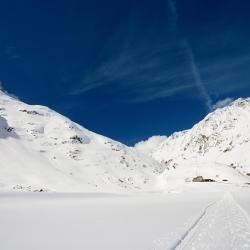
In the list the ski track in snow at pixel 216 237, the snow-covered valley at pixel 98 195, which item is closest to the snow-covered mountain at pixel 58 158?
the snow-covered valley at pixel 98 195

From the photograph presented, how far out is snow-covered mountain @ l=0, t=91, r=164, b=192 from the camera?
103438 millimetres

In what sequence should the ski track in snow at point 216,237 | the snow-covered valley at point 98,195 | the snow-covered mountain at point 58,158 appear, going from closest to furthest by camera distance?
the ski track in snow at point 216,237 < the snow-covered valley at point 98,195 < the snow-covered mountain at point 58,158

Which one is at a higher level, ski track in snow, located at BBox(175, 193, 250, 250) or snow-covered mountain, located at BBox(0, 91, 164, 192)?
snow-covered mountain, located at BBox(0, 91, 164, 192)

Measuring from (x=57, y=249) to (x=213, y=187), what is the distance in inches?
4444

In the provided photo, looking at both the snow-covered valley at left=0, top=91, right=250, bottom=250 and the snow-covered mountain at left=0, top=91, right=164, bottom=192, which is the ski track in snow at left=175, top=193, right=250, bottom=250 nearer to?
the snow-covered valley at left=0, top=91, right=250, bottom=250

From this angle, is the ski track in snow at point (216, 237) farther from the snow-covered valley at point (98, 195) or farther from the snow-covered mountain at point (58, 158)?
the snow-covered mountain at point (58, 158)

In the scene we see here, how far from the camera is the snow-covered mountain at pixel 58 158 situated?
103438 millimetres

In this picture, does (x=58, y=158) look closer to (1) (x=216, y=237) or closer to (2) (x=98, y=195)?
(2) (x=98, y=195)

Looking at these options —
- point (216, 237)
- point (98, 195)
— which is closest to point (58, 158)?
point (98, 195)

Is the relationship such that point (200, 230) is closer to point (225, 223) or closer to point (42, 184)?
→ point (225, 223)

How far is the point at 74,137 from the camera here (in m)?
151

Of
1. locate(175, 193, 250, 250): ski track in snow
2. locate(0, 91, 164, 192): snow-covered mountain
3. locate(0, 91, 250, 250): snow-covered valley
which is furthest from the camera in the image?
locate(0, 91, 164, 192): snow-covered mountain

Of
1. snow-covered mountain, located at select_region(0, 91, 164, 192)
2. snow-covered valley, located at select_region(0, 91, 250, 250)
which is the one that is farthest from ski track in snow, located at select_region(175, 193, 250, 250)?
snow-covered mountain, located at select_region(0, 91, 164, 192)

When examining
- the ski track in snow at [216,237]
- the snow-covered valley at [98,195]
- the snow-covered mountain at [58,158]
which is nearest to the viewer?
the ski track in snow at [216,237]
